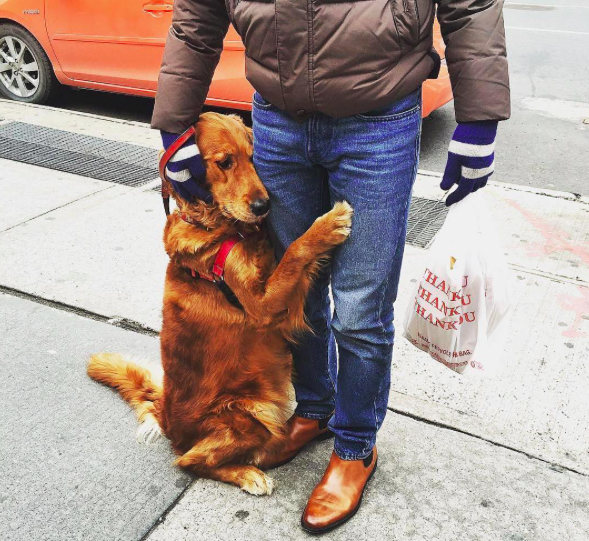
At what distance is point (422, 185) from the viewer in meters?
5.11

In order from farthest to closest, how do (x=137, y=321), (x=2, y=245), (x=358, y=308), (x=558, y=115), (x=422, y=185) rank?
(x=558, y=115) < (x=422, y=185) < (x=2, y=245) < (x=137, y=321) < (x=358, y=308)

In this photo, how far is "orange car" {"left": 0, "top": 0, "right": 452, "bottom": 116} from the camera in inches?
231

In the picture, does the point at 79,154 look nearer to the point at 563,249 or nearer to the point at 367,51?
the point at 563,249

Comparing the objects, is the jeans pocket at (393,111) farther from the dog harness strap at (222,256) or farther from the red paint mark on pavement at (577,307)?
the red paint mark on pavement at (577,307)

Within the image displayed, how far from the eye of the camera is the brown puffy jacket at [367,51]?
5.73ft

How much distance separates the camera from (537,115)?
23.1 ft

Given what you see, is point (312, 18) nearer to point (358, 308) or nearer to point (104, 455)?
point (358, 308)

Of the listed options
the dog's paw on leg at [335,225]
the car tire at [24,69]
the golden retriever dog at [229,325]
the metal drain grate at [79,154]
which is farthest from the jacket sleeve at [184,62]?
the car tire at [24,69]

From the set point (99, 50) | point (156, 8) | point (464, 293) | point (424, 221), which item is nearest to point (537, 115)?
point (424, 221)

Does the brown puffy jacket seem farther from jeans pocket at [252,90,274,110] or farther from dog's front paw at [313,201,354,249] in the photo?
dog's front paw at [313,201,354,249]

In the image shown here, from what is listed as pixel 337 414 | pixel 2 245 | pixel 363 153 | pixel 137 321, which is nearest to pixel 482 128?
pixel 363 153

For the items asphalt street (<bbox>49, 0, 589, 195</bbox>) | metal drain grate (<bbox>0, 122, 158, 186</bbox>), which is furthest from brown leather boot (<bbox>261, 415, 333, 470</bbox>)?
asphalt street (<bbox>49, 0, 589, 195</bbox>)

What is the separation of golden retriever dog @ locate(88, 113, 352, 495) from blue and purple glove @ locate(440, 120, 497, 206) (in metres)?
0.48

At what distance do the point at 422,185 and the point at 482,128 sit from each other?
11.0ft
